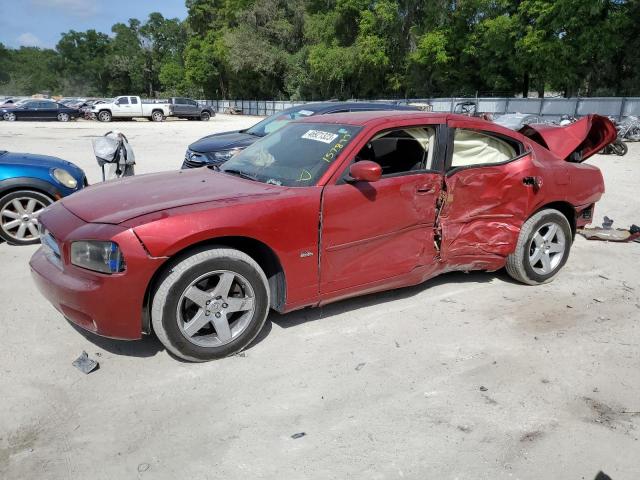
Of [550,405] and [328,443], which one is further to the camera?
[550,405]

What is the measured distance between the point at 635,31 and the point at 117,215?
125ft

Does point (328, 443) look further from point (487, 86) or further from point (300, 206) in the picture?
point (487, 86)

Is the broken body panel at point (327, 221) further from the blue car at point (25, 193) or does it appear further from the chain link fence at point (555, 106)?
the chain link fence at point (555, 106)

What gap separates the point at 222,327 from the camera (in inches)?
133

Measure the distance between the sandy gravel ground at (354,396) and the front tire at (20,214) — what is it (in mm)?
1526

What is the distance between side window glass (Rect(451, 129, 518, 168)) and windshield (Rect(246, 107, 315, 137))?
526cm

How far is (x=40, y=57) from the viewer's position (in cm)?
12169

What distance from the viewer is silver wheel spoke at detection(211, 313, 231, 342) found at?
335 centimetres

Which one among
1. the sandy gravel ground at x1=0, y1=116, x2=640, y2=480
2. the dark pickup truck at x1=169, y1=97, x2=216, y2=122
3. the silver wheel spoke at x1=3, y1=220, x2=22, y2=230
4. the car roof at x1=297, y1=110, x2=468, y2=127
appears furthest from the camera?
the dark pickup truck at x1=169, y1=97, x2=216, y2=122

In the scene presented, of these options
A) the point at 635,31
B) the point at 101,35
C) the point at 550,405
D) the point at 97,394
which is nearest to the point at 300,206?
the point at 97,394

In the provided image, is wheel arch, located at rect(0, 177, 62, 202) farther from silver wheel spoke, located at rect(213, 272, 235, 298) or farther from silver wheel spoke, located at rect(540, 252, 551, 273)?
silver wheel spoke, located at rect(540, 252, 551, 273)

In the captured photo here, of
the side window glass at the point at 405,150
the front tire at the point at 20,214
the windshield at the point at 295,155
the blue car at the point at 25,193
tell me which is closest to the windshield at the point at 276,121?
the blue car at the point at 25,193

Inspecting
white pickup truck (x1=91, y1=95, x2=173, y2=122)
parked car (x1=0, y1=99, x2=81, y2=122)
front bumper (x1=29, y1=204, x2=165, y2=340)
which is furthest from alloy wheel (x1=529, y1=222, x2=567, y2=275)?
parked car (x1=0, y1=99, x2=81, y2=122)

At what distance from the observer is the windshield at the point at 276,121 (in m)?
9.25
